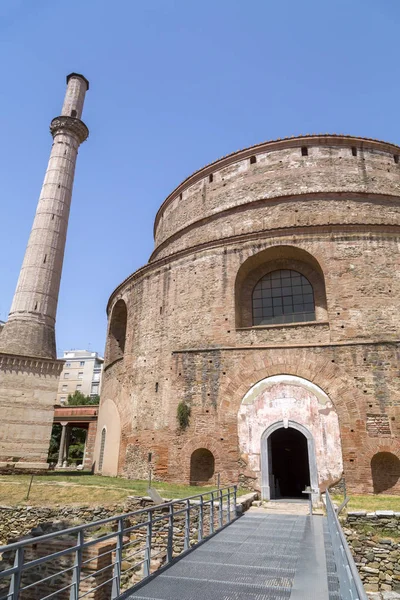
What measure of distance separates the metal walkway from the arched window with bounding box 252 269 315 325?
27.1 feet

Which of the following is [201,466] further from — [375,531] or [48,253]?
[48,253]

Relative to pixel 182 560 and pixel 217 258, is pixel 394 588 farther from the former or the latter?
pixel 217 258

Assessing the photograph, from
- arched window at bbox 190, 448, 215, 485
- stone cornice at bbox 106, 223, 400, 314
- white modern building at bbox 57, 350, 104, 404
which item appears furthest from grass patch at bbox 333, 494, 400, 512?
white modern building at bbox 57, 350, 104, 404

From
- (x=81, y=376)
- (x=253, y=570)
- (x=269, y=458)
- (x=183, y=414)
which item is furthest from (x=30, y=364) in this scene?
(x=81, y=376)

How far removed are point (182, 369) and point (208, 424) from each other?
6.79 feet

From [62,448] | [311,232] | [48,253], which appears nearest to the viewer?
[311,232]

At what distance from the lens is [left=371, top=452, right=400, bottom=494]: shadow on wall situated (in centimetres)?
1102

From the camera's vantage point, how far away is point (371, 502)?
965 cm

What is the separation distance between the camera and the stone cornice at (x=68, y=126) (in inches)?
935

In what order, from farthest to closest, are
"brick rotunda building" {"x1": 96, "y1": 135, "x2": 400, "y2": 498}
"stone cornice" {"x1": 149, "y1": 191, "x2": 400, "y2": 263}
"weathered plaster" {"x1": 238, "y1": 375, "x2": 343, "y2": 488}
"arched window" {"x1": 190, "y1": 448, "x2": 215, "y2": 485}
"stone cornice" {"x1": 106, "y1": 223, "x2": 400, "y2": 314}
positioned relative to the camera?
"stone cornice" {"x1": 149, "y1": 191, "x2": 400, "y2": 263} → "stone cornice" {"x1": 106, "y1": 223, "x2": 400, "y2": 314} → "arched window" {"x1": 190, "y1": 448, "x2": 215, "y2": 485} → "brick rotunda building" {"x1": 96, "y1": 135, "x2": 400, "y2": 498} → "weathered plaster" {"x1": 238, "y1": 375, "x2": 343, "y2": 488}

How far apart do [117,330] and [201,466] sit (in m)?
9.23

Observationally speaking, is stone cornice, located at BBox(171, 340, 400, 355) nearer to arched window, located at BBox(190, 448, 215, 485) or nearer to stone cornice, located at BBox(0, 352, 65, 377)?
arched window, located at BBox(190, 448, 215, 485)

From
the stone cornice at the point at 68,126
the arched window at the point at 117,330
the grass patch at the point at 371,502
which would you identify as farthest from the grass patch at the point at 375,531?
the stone cornice at the point at 68,126

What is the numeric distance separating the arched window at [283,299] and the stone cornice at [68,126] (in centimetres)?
1583
